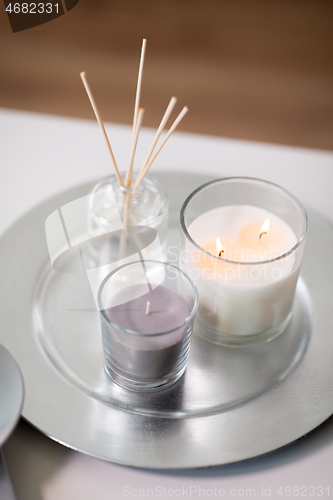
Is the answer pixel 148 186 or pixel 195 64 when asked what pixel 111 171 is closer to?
pixel 148 186

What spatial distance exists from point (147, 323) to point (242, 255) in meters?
0.14

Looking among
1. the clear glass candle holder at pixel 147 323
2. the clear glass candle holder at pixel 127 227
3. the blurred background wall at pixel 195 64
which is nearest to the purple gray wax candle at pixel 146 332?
the clear glass candle holder at pixel 147 323

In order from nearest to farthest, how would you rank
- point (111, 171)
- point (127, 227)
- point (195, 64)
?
point (127, 227) → point (111, 171) → point (195, 64)

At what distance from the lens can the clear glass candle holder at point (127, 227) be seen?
642 millimetres

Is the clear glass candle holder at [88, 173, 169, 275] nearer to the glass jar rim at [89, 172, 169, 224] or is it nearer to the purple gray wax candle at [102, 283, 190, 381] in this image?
the glass jar rim at [89, 172, 169, 224]

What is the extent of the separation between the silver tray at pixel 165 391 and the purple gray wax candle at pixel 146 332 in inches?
1.3

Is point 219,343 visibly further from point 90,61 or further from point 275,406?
point 90,61

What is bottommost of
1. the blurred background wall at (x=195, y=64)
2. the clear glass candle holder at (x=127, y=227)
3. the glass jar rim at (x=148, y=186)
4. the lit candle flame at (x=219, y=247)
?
the blurred background wall at (x=195, y=64)

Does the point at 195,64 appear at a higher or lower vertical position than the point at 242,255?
lower

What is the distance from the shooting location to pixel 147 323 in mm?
491

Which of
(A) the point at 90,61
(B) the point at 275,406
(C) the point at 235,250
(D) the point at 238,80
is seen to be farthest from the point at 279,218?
(A) the point at 90,61

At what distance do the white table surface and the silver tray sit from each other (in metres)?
0.02

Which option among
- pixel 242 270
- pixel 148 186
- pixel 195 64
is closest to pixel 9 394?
pixel 242 270

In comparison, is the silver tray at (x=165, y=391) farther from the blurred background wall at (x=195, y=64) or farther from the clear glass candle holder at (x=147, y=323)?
the blurred background wall at (x=195, y=64)
